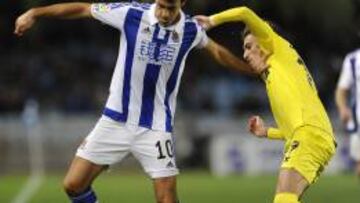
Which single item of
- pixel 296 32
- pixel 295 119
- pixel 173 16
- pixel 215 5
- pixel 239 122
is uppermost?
pixel 173 16

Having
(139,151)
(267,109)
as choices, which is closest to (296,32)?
(267,109)

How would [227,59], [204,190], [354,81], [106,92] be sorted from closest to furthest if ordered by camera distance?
[227,59] < [354,81] < [204,190] < [106,92]

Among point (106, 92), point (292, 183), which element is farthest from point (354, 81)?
point (106, 92)

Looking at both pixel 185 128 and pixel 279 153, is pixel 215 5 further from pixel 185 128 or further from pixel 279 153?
pixel 185 128

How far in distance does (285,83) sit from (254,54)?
1.56ft

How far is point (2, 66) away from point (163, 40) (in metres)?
23.2

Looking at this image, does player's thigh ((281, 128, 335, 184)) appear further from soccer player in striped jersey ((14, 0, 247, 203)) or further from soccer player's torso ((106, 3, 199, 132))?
soccer player's torso ((106, 3, 199, 132))

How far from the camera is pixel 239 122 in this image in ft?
105

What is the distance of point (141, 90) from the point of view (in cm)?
1106

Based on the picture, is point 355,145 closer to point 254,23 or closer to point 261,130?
point 261,130

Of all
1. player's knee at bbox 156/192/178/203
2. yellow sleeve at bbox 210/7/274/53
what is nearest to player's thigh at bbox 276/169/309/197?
yellow sleeve at bbox 210/7/274/53

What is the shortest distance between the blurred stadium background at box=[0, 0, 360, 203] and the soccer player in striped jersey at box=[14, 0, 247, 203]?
429 inches

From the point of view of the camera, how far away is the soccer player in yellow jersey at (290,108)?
1002 cm

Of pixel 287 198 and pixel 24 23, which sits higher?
pixel 24 23
